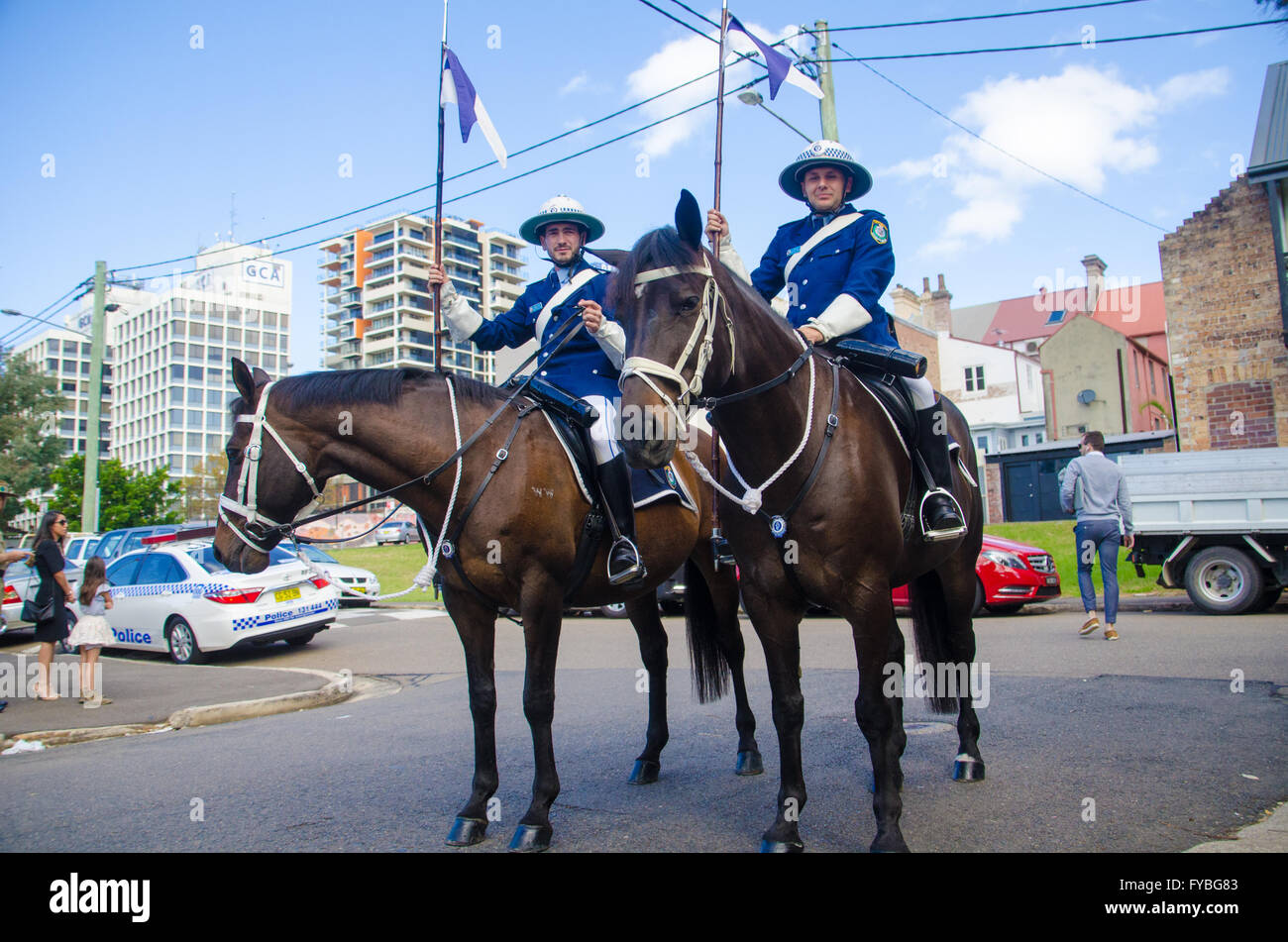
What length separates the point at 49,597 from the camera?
9836 mm

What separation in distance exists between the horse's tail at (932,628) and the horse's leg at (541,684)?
229 centimetres

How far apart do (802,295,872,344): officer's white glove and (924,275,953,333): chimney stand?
5757 cm

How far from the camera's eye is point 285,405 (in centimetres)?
439

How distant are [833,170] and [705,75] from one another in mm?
12506

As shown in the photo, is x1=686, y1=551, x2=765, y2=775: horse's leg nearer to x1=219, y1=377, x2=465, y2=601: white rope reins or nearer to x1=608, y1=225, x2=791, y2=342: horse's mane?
x1=219, y1=377, x2=465, y2=601: white rope reins

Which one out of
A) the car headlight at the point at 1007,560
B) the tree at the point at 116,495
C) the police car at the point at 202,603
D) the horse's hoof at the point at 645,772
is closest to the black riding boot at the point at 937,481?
the horse's hoof at the point at 645,772

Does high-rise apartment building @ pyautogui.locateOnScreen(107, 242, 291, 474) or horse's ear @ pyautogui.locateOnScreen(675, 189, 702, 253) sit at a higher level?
high-rise apartment building @ pyautogui.locateOnScreen(107, 242, 291, 474)


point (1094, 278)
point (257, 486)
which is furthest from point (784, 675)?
point (1094, 278)

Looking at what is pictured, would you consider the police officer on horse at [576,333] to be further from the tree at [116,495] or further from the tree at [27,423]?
the tree at [27,423]

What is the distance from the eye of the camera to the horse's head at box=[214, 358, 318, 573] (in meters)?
4.30

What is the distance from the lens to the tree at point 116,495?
104 feet

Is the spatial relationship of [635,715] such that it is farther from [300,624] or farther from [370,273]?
[370,273]

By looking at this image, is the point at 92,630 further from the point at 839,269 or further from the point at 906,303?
the point at 906,303

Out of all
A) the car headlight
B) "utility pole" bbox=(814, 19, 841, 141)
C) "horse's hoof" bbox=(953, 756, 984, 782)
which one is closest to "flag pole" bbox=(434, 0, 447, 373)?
"horse's hoof" bbox=(953, 756, 984, 782)
